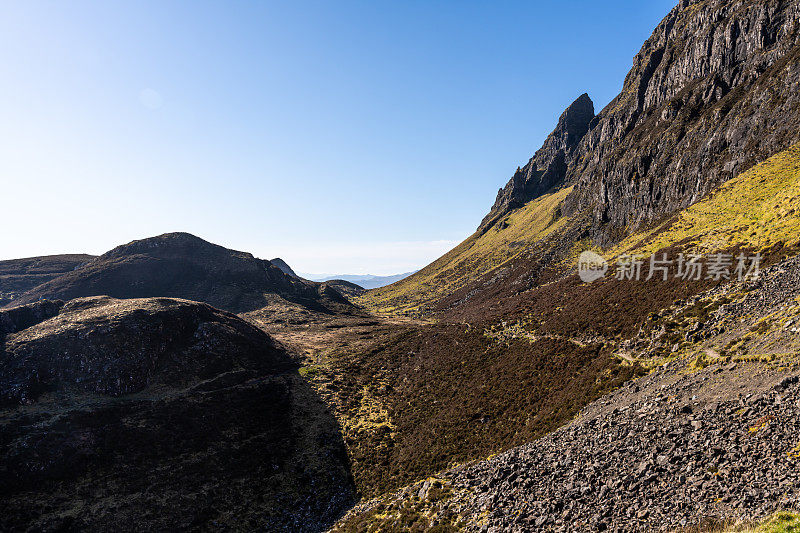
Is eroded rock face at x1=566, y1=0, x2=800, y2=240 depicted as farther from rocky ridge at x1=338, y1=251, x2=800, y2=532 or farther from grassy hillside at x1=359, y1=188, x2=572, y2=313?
rocky ridge at x1=338, y1=251, x2=800, y2=532

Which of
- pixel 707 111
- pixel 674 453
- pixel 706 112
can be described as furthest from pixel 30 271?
pixel 707 111

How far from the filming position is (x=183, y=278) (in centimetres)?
12825

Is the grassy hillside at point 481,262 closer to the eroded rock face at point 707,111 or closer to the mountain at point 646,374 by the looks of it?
the eroded rock face at point 707,111

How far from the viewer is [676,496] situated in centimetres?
1417

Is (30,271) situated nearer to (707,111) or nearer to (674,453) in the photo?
(674,453)

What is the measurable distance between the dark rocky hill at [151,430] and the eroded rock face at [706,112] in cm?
9879

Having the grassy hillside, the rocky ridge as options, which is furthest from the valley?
the grassy hillside

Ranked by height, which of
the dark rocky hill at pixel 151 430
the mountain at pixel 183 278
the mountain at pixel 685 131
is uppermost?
the mountain at pixel 685 131

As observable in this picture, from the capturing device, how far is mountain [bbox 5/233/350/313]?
116 m

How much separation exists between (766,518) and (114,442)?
5115 centimetres

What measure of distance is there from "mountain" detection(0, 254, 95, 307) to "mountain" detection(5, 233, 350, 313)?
14.8 meters

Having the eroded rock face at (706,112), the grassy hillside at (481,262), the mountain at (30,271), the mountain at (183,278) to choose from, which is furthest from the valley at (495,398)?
the mountain at (30,271)

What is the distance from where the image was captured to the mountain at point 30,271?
413 ft

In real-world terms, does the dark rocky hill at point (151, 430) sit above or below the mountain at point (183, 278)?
below
